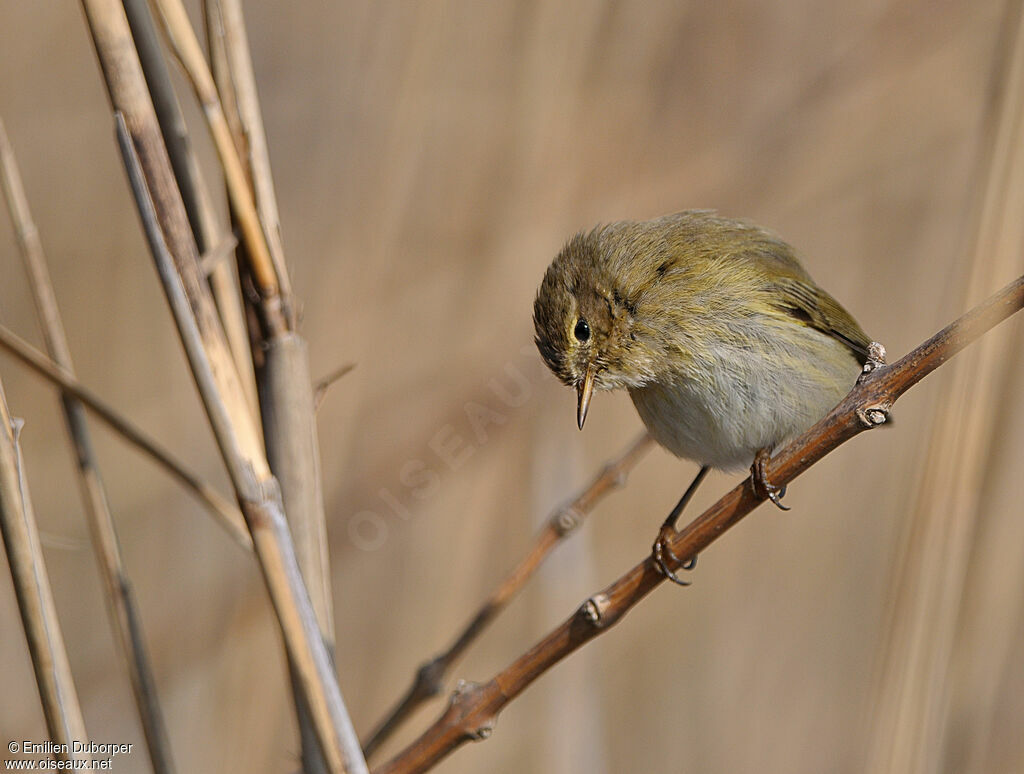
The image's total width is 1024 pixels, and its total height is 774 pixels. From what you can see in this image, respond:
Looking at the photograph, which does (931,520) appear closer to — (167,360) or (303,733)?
(303,733)

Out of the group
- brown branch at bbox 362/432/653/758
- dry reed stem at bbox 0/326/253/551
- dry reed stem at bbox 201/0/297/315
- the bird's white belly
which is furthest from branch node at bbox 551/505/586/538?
dry reed stem at bbox 201/0/297/315

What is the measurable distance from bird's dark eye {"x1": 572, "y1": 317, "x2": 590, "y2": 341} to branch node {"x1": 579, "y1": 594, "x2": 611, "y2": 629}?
73 cm

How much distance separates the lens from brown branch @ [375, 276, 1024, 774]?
51.7 inches

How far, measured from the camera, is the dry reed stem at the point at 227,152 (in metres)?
1.28

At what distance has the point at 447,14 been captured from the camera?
2.48 metres

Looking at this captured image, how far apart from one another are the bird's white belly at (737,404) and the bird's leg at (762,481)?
66mm

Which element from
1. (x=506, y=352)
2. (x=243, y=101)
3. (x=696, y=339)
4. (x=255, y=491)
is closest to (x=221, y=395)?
(x=255, y=491)

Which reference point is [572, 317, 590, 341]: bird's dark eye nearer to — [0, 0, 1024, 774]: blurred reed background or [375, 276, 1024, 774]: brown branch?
[0, 0, 1024, 774]: blurred reed background

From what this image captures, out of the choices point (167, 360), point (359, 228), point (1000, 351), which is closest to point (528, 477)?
point (359, 228)

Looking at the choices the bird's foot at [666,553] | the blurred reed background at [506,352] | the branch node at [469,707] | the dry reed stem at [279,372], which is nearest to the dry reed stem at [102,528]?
the dry reed stem at [279,372]

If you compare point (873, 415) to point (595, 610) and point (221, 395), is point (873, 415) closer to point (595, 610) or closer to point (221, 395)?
point (595, 610)

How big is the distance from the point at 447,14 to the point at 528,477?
1.26m

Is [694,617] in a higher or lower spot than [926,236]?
lower

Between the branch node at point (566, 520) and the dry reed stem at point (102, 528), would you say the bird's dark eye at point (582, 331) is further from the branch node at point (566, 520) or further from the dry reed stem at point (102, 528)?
the dry reed stem at point (102, 528)
